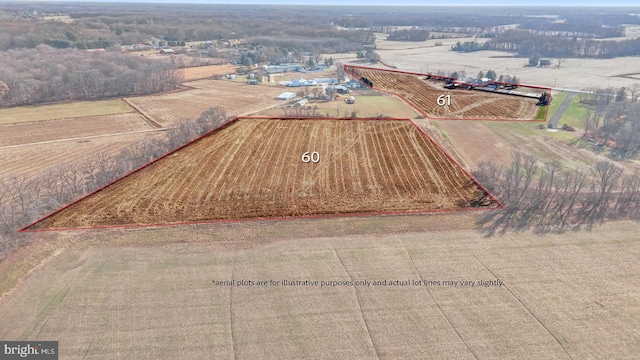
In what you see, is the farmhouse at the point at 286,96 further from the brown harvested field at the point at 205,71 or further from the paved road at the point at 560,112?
the paved road at the point at 560,112

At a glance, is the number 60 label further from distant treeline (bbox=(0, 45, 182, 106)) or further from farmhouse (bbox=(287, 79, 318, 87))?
distant treeline (bbox=(0, 45, 182, 106))

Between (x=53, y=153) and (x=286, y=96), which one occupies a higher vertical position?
(x=286, y=96)

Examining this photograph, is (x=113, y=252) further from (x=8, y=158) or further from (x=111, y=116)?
(x=111, y=116)

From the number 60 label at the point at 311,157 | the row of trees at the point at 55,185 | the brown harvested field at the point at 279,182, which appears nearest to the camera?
the row of trees at the point at 55,185

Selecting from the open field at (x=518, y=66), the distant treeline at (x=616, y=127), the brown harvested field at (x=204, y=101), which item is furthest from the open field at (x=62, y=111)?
the distant treeline at (x=616, y=127)

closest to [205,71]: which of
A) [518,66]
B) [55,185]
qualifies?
[55,185]

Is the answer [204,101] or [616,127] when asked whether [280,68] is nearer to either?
[204,101]

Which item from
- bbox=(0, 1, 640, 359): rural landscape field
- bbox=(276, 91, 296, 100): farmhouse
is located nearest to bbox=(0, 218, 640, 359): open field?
bbox=(0, 1, 640, 359): rural landscape field
